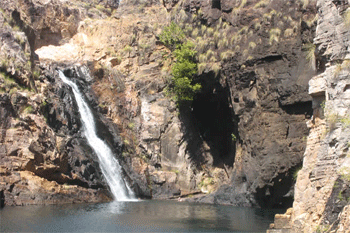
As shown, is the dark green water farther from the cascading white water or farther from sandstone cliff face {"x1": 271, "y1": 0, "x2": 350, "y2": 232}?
the cascading white water

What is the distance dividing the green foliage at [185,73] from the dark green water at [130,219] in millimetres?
13337

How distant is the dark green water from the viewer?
20.6 meters

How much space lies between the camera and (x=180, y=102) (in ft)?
138

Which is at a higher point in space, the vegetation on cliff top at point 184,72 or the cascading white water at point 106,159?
the vegetation on cliff top at point 184,72

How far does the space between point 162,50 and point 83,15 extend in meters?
15.2

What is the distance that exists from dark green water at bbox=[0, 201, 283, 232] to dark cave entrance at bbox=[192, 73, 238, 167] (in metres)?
11.2

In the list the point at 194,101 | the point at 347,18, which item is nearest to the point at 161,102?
the point at 194,101

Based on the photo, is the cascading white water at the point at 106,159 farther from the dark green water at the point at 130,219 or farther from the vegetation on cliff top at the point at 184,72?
the vegetation on cliff top at the point at 184,72

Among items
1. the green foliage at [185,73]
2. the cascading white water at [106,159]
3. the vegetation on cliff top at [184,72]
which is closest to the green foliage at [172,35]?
the vegetation on cliff top at [184,72]

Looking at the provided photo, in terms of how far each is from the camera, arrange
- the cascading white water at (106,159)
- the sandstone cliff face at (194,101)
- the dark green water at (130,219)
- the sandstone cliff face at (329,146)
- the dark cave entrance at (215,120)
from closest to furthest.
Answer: the sandstone cliff face at (329,146) < the dark green water at (130,219) < the sandstone cliff face at (194,101) < the cascading white water at (106,159) < the dark cave entrance at (215,120)

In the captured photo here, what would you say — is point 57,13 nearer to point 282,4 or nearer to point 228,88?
point 228,88

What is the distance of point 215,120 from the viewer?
43.5 metres

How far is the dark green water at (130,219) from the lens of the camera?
20594 millimetres

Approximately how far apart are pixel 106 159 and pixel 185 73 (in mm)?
11063
